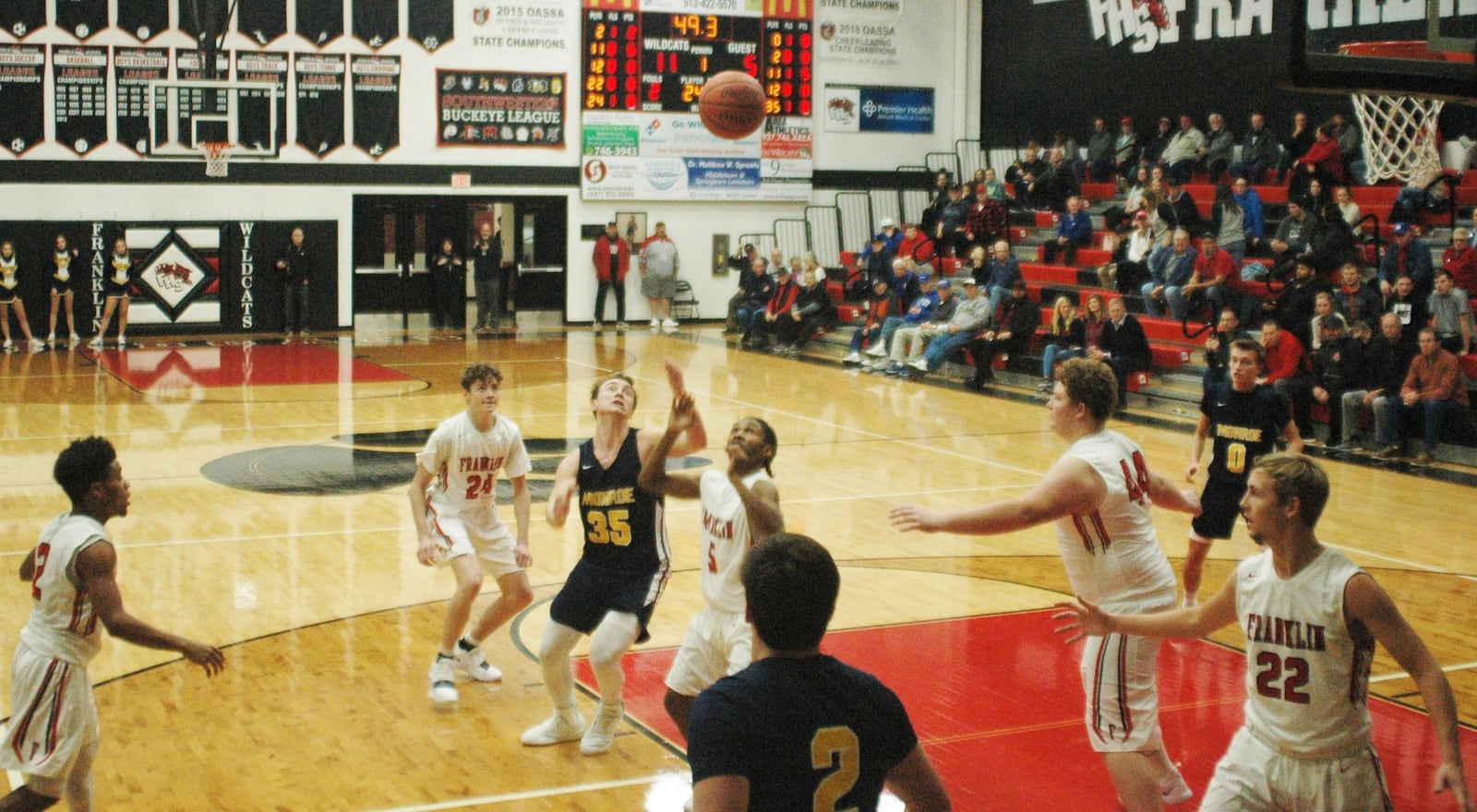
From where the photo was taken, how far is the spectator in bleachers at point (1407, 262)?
1574 cm

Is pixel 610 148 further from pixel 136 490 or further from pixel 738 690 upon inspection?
pixel 738 690

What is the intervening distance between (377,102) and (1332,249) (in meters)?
16.0

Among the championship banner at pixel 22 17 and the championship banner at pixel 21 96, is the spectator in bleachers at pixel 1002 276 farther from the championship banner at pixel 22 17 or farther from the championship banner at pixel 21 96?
the championship banner at pixel 22 17

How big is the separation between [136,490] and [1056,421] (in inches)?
364

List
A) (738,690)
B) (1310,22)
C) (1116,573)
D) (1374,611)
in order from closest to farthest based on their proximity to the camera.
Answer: (738,690), (1374,611), (1116,573), (1310,22)

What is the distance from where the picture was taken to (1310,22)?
21.5m

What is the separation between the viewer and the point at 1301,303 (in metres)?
15.9

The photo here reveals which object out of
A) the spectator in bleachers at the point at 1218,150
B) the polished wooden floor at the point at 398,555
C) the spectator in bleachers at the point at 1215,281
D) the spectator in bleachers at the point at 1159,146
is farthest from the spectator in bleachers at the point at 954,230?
the spectator in bleachers at the point at 1215,281

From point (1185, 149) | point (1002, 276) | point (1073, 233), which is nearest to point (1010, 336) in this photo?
point (1002, 276)

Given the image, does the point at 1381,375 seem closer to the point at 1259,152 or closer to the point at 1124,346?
the point at 1124,346

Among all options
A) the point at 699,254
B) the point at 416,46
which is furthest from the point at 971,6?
the point at 416,46

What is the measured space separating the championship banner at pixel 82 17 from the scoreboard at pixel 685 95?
796 cm

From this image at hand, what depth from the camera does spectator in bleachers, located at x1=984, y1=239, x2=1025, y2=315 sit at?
20.6 metres

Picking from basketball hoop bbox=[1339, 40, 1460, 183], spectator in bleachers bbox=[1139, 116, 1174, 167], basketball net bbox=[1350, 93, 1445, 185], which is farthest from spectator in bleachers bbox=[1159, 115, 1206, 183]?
basketball net bbox=[1350, 93, 1445, 185]
